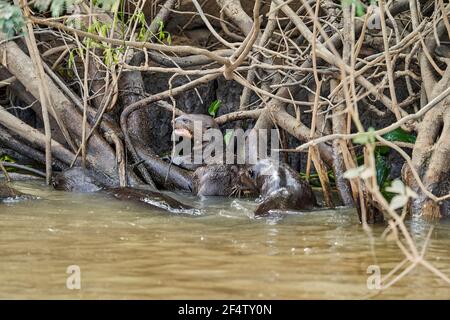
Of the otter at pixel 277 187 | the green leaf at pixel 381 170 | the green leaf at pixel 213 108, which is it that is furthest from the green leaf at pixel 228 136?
the green leaf at pixel 381 170

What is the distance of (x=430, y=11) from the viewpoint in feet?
19.8

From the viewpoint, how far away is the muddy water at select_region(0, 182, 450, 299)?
3051mm

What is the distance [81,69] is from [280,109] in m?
1.76

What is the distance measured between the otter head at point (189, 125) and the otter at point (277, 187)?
588 millimetres

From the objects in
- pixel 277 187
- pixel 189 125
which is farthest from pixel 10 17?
pixel 189 125

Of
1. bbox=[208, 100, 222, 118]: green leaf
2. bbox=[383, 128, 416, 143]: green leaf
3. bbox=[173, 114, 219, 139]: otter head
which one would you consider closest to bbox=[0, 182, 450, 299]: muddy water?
bbox=[383, 128, 416, 143]: green leaf

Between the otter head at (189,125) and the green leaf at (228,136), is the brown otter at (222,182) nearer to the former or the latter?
the green leaf at (228,136)

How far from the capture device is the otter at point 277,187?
4930 millimetres

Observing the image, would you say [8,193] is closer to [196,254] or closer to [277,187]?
[277,187]

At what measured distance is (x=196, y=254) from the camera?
12.0ft

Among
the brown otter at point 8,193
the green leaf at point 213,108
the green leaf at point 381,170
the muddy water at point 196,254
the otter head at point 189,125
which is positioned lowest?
the muddy water at point 196,254

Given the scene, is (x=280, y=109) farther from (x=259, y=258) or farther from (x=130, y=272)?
(x=130, y=272)

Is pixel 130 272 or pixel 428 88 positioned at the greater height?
pixel 428 88
